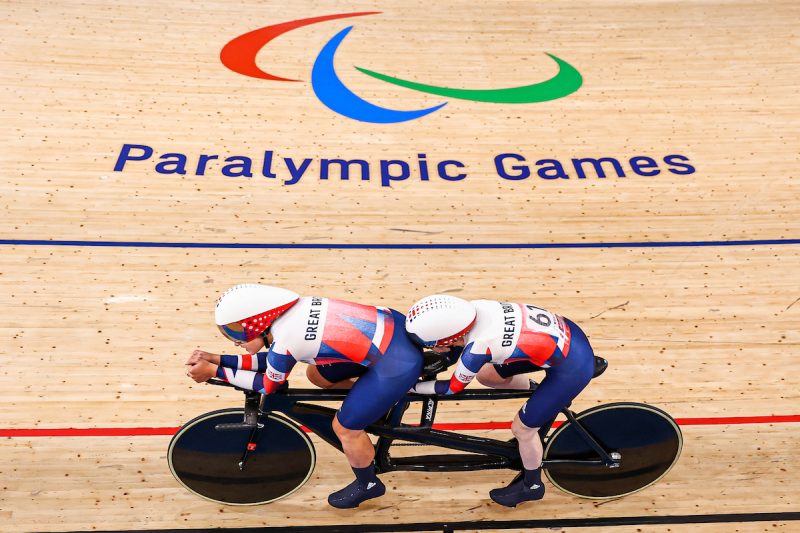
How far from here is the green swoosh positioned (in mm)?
6824

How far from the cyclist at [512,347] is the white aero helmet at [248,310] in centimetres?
45

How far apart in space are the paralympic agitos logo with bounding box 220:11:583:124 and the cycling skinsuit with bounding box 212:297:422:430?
12.9 feet

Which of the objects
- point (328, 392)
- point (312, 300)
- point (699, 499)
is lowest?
point (699, 499)

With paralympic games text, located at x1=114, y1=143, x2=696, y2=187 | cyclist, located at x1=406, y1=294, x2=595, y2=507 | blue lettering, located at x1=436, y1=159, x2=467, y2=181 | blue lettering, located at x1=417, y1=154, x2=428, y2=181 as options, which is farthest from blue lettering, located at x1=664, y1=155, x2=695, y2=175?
cyclist, located at x1=406, y1=294, x2=595, y2=507

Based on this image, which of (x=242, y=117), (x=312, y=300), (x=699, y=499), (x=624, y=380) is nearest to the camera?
(x=312, y=300)

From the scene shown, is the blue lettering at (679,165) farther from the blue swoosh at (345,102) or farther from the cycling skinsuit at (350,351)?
the cycling skinsuit at (350,351)

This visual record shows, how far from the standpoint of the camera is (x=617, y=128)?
645 cm

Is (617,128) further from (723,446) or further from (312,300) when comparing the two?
(312,300)

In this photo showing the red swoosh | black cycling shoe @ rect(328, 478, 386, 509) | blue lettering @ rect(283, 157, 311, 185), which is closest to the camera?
black cycling shoe @ rect(328, 478, 386, 509)

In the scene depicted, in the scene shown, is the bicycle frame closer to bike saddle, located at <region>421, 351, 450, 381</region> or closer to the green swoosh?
bike saddle, located at <region>421, 351, 450, 381</region>

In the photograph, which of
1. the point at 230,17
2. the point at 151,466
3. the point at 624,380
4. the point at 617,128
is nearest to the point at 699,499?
the point at 624,380

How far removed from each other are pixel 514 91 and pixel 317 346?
4.85 m

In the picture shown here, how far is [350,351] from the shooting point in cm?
269

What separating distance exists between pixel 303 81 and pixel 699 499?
499 centimetres
